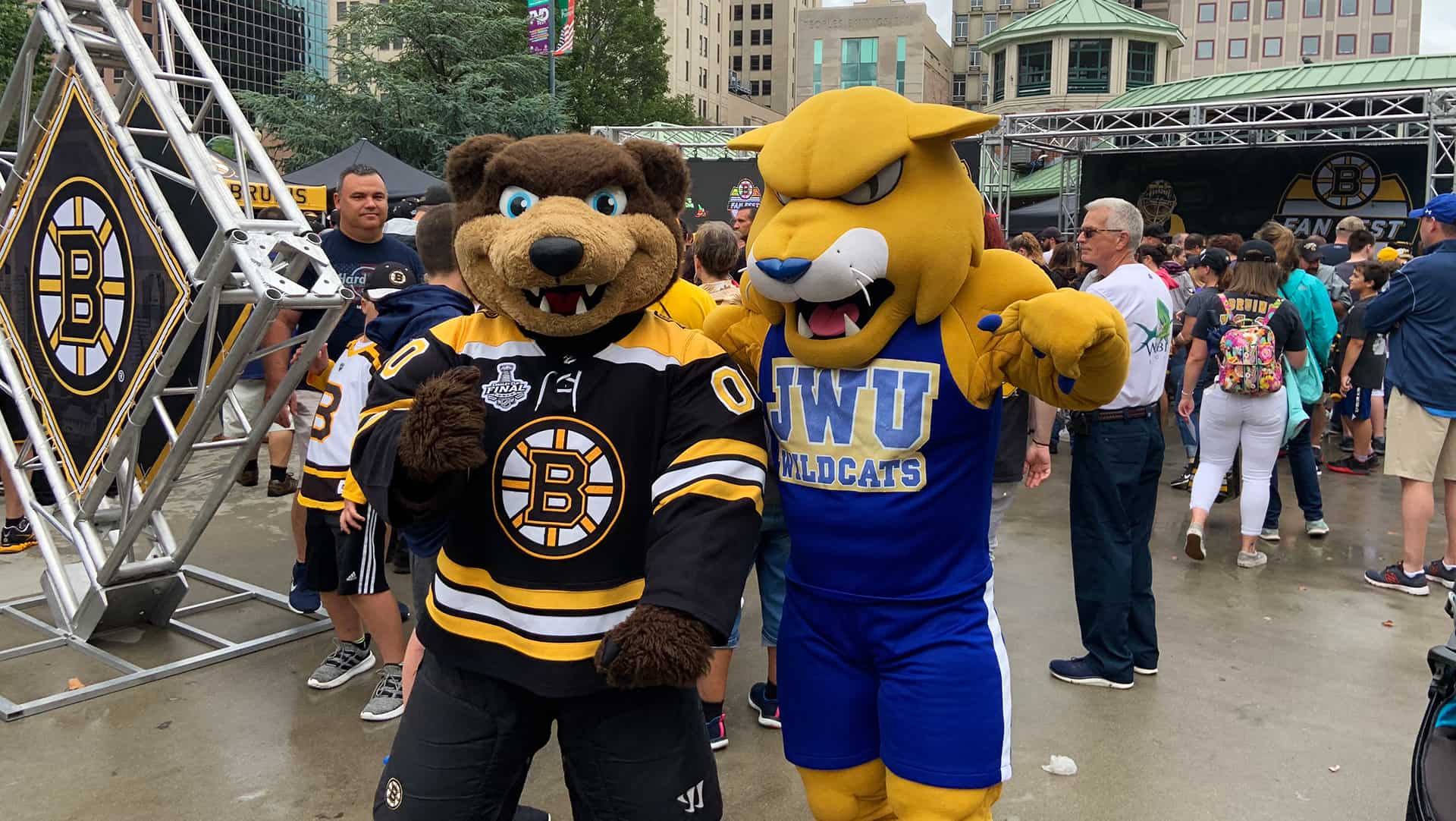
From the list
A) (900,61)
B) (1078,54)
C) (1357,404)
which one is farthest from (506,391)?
(900,61)

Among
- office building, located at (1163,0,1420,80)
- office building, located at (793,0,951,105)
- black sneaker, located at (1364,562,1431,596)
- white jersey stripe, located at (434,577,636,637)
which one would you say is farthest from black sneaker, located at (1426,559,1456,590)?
office building, located at (793,0,951,105)

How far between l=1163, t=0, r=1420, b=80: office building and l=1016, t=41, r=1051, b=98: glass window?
82.9 ft

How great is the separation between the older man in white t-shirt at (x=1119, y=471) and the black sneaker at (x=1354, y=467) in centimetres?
531

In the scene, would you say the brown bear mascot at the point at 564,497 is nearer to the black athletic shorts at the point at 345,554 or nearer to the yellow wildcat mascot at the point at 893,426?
the yellow wildcat mascot at the point at 893,426

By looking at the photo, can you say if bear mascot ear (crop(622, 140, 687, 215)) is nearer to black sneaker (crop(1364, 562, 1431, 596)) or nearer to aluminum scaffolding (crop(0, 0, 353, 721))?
aluminum scaffolding (crop(0, 0, 353, 721))

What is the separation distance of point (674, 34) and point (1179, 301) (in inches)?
2826

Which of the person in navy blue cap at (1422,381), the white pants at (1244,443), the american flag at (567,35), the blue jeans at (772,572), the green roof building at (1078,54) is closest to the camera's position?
the blue jeans at (772,572)

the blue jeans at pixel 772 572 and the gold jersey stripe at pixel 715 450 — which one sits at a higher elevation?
the gold jersey stripe at pixel 715 450

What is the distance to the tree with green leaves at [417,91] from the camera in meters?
22.4

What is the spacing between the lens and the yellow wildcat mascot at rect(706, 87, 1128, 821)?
2338mm

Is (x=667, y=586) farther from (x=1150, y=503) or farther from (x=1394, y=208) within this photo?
(x=1394, y=208)

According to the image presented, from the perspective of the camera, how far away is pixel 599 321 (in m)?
2.26

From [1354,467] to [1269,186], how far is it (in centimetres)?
1596

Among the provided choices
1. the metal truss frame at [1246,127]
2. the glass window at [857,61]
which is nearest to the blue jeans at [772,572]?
the metal truss frame at [1246,127]
